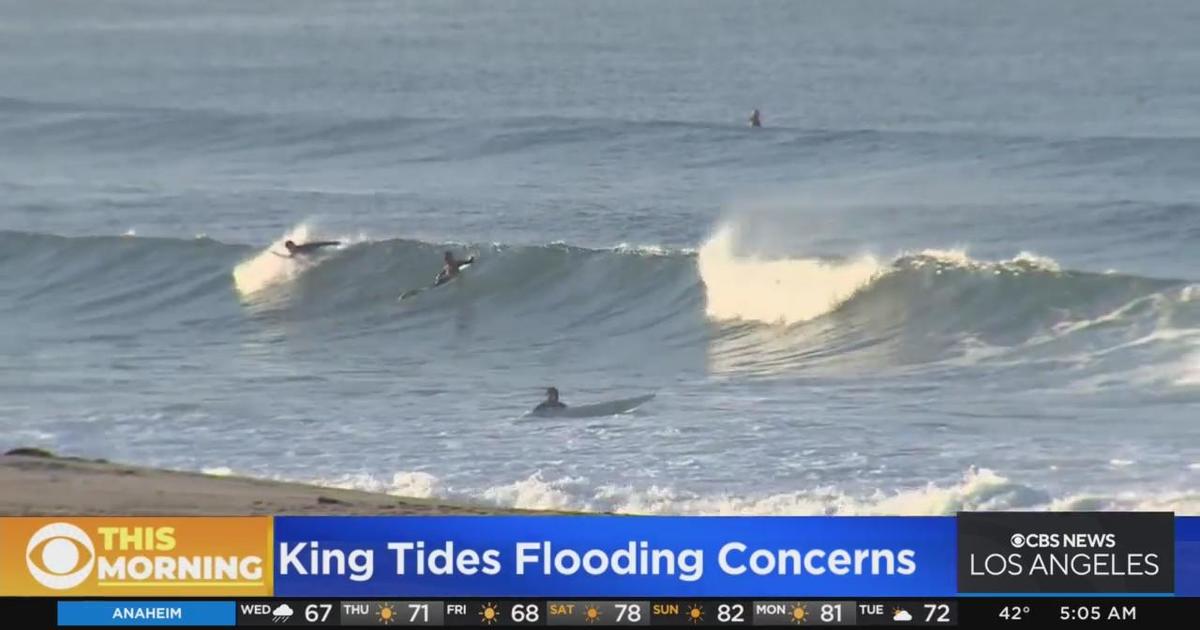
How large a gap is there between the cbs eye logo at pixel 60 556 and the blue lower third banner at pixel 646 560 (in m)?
1.10

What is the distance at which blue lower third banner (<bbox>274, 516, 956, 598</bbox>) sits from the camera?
11961 mm

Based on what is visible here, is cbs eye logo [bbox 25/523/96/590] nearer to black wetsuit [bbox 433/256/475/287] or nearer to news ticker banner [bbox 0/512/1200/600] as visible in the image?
news ticker banner [bbox 0/512/1200/600]

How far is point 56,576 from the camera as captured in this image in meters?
12.3

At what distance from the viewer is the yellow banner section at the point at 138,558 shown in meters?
12.2

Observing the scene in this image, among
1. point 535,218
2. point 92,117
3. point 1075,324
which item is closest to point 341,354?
point 1075,324

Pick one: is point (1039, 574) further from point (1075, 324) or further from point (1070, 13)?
point (1070, 13)

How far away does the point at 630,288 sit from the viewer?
3020cm

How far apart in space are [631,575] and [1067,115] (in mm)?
46652

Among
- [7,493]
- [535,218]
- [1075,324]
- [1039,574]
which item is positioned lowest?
[1039,574]

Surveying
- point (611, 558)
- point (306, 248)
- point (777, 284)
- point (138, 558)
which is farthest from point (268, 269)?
point (611, 558)

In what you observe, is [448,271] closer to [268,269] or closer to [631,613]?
[268,269]

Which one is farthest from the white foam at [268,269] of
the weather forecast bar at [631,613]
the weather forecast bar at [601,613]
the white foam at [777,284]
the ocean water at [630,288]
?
the weather forecast bar at [601,613]

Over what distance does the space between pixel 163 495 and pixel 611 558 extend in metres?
5.85

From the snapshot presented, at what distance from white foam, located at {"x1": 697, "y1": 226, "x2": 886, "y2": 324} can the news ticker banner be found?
15624 mm
